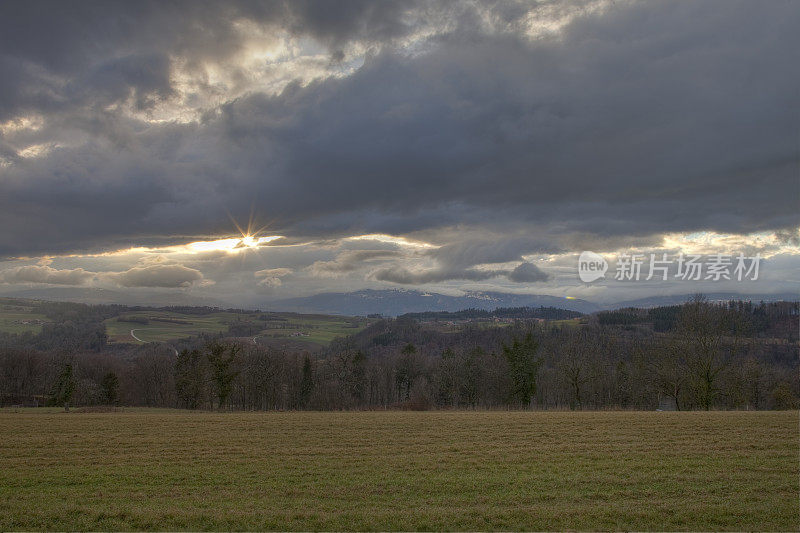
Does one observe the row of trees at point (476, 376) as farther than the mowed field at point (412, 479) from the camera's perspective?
Yes

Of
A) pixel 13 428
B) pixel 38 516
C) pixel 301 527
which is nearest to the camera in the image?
pixel 301 527

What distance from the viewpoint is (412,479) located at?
16094mm

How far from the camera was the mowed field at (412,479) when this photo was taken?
12.4m

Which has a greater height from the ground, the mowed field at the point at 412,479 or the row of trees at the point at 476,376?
the mowed field at the point at 412,479

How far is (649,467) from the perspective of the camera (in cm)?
1709

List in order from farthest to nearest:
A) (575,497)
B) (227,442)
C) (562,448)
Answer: (227,442), (562,448), (575,497)

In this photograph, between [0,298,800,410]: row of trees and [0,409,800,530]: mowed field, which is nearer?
[0,409,800,530]: mowed field

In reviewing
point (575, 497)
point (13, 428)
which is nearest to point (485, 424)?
point (575, 497)

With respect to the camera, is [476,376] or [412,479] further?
[476,376]

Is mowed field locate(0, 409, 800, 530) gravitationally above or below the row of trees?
above

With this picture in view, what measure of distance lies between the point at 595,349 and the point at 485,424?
53.4 meters

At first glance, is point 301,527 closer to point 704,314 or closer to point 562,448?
point 562,448

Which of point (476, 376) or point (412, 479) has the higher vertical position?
point (412, 479)

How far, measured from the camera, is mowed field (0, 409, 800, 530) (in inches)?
486
